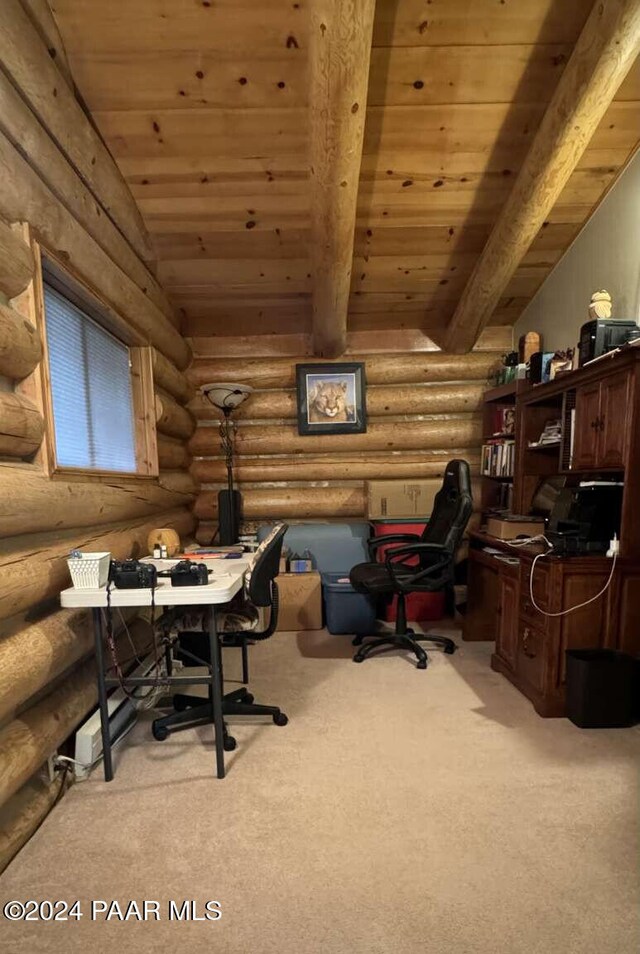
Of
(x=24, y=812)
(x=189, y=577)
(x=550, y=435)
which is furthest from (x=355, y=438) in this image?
(x=24, y=812)

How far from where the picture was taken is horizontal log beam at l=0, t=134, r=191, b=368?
1615 millimetres

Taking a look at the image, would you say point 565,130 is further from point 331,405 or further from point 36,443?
point 36,443

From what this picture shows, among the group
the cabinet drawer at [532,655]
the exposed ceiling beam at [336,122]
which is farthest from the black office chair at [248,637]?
the exposed ceiling beam at [336,122]

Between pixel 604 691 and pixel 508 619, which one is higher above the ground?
pixel 508 619

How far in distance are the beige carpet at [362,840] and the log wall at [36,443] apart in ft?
1.09

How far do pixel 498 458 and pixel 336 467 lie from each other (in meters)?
1.42

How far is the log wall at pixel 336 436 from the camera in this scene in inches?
159

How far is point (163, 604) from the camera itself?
5.60 ft

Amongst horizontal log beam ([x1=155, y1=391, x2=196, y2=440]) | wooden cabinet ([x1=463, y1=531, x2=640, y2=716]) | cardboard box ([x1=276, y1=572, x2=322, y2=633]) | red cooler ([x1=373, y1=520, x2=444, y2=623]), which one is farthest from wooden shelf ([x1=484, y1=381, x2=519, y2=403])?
horizontal log beam ([x1=155, y1=391, x2=196, y2=440])

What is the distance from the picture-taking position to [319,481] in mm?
4180

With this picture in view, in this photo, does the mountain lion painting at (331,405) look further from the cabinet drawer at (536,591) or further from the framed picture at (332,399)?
the cabinet drawer at (536,591)

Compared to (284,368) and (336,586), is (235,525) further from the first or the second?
(284,368)

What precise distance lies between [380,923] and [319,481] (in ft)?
10.5

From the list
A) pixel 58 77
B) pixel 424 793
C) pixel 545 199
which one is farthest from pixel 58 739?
pixel 545 199
